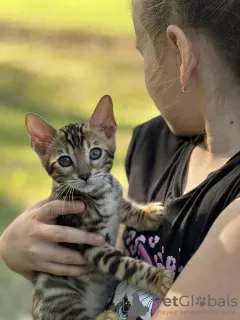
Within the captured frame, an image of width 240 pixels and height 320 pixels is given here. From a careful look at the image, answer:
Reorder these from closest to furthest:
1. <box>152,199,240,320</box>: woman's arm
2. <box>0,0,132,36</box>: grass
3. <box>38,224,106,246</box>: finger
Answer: <box>152,199,240,320</box>: woman's arm < <box>38,224,106,246</box>: finger < <box>0,0,132,36</box>: grass

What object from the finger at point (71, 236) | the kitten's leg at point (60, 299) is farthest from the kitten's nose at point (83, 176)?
the kitten's leg at point (60, 299)

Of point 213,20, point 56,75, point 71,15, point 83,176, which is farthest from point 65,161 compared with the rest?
point 71,15

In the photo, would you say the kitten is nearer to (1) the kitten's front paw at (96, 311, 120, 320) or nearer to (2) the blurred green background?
(1) the kitten's front paw at (96, 311, 120, 320)

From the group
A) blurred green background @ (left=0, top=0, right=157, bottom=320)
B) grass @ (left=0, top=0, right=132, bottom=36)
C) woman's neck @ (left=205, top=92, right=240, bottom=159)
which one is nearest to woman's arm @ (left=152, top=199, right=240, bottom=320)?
woman's neck @ (left=205, top=92, right=240, bottom=159)

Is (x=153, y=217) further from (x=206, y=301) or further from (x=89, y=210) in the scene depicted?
(x=206, y=301)

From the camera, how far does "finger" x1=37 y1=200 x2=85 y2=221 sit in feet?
4.83

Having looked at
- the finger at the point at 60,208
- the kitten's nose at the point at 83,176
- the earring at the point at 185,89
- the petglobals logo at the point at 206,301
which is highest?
the earring at the point at 185,89

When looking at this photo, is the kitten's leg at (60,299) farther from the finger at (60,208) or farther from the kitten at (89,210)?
the finger at (60,208)

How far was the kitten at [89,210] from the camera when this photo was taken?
1.44m

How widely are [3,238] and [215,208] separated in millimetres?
618

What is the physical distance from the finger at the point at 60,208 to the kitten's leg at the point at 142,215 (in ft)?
0.46

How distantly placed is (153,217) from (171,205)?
0.06 meters

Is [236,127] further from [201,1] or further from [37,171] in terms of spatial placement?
[37,171]

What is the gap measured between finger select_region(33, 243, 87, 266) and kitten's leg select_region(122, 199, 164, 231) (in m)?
0.17
